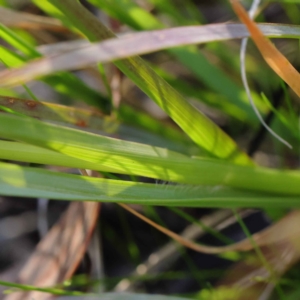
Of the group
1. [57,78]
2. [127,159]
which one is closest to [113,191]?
[127,159]

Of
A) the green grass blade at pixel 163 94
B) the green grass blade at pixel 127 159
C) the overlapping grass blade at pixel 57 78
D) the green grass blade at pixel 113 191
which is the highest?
the overlapping grass blade at pixel 57 78

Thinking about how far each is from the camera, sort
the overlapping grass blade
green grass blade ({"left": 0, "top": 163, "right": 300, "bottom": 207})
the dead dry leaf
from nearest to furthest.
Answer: green grass blade ({"left": 0, "top": 163, "right": 300, "bottom": 207})
the overlapping grass blade
the dead dry leaf

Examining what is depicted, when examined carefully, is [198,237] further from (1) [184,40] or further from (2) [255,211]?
(1) [184,40]

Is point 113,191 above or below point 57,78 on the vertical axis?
below

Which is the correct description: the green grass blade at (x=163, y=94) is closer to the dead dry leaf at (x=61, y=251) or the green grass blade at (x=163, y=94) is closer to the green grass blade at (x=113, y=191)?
the green grass blade at (x=113, y=191)

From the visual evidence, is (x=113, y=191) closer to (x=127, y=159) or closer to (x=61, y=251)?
(x=127, y=159)

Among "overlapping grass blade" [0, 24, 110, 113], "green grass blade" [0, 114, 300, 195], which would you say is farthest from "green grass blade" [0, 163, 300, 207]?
"overlapping grass blade" [0, 24, 110, 113]

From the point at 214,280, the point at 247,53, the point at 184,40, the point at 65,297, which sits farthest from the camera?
the point at 247,53

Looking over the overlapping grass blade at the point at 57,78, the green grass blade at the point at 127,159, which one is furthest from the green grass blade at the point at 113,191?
the overlapping grass blade at the point at 57,78

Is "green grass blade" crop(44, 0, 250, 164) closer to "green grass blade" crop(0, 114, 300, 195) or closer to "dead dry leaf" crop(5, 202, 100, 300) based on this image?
"green grass blade" crop(0, 114, 300, 195)

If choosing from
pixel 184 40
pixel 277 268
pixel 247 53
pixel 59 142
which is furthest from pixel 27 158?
pixel 247 53

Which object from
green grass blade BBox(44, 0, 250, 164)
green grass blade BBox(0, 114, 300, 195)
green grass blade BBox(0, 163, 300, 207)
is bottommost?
green grass blade BBox(0, 163, 300, 207)
